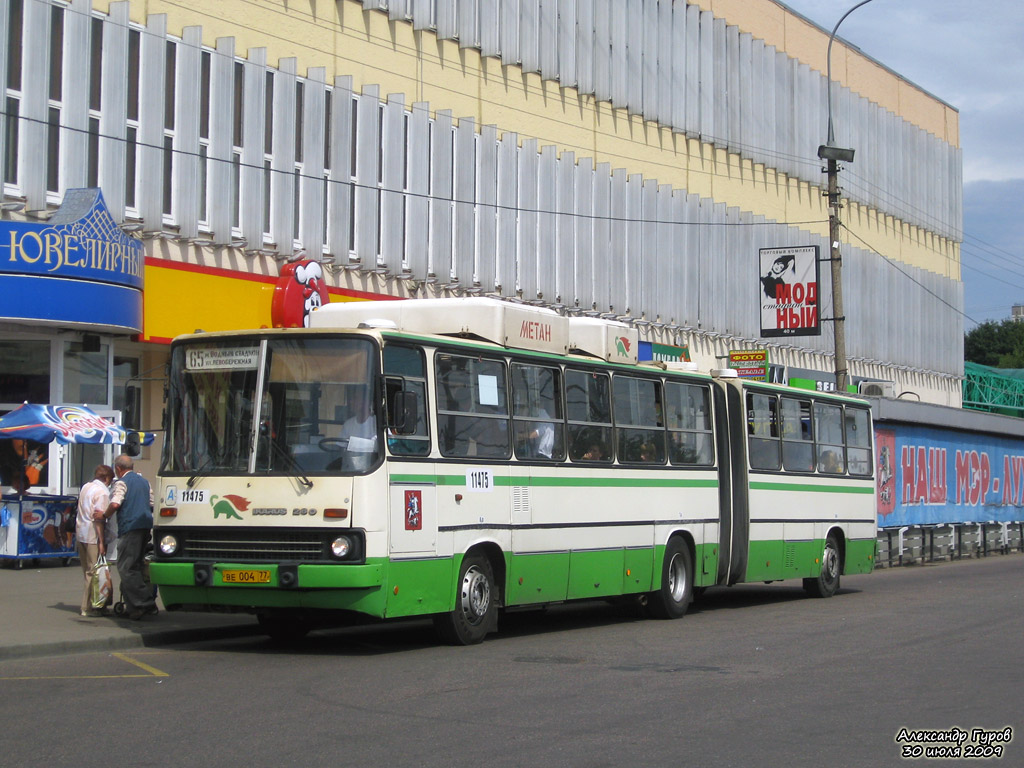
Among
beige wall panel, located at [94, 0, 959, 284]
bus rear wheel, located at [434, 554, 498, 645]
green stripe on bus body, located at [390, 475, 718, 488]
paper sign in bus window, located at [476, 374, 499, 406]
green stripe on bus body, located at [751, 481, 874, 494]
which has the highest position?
beige wall panel, located at [94, 0, 959, 284]

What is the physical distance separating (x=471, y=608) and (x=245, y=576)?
241 centimetres

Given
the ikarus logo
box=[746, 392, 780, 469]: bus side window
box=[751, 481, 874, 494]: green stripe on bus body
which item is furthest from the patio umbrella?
box=[751, 481, 874, 494]: green stripe on bus body

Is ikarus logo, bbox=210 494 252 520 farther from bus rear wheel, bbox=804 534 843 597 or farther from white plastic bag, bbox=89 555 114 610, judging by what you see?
bus rear wheel, bbox=804 534 843 597

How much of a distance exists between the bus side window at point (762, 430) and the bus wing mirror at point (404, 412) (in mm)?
7735

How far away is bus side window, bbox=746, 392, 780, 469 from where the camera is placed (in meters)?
19.2

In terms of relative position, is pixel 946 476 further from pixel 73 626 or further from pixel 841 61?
pixel 73 626

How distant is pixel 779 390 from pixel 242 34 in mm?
13232

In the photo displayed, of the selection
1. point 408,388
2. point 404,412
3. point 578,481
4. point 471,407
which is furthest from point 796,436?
point 404,412

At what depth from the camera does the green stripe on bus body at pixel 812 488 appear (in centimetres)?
1952

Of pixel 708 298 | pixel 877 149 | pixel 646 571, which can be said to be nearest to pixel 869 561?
pixel 646 571

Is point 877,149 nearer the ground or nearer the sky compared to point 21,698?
nearer the sky

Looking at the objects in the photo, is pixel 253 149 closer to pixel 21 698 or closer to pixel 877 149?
pixel 21 698

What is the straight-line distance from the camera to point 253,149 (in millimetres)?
26562

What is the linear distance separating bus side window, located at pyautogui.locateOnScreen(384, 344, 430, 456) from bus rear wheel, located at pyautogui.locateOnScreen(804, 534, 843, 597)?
34.2 ft
